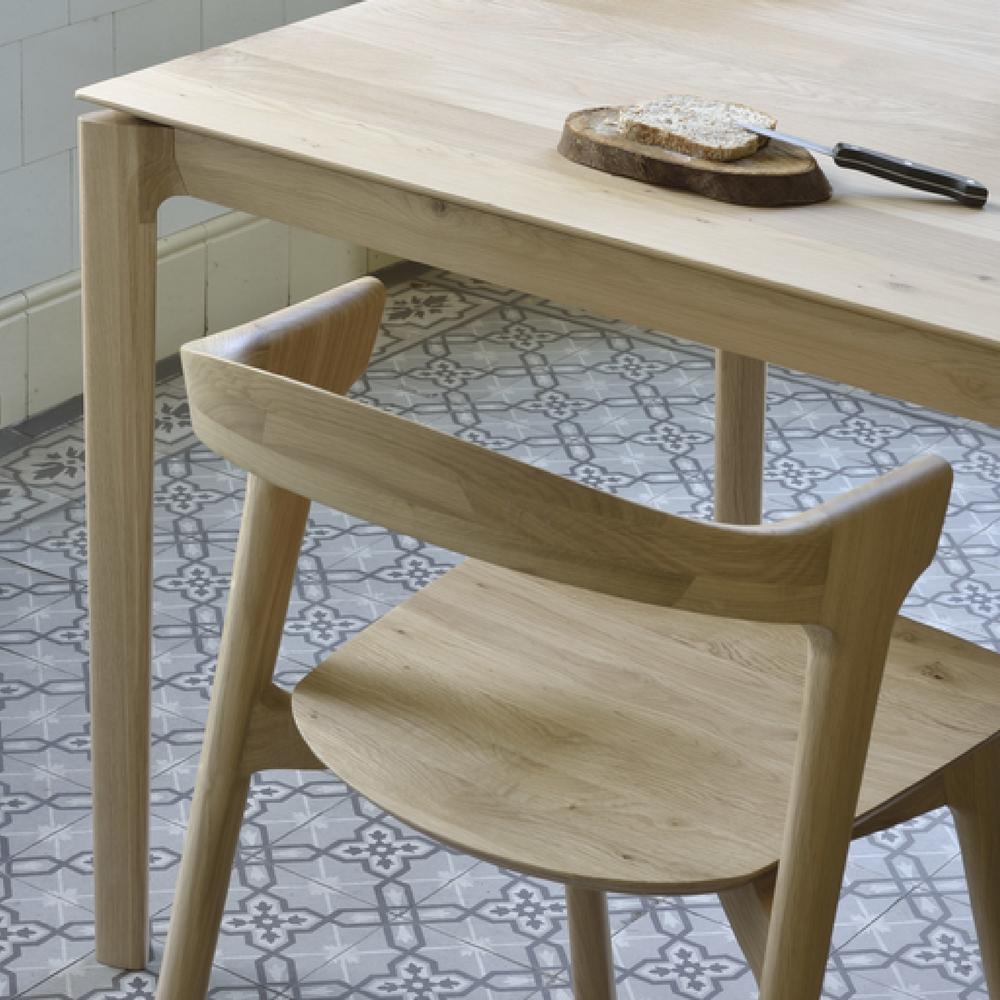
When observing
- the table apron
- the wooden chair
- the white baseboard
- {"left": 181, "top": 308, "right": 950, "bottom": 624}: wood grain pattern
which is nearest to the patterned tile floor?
the white baseboard

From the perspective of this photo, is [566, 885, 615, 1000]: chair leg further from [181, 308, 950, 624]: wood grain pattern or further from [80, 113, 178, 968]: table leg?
[181, 308, 950, 624]: wood grain pattern

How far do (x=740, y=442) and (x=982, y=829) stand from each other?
2.25 ft

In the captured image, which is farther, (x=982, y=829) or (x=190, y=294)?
(x=190, y=294)

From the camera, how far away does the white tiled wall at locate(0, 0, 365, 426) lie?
9.48ft

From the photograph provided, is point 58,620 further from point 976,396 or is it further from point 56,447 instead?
point 976,396

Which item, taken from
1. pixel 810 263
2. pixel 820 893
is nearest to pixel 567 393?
pixel 810 263

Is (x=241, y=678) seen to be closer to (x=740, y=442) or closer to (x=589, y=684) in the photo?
(x=589, y=684)

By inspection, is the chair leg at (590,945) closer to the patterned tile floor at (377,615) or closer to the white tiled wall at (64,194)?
the patterned tile floor at (377,615)

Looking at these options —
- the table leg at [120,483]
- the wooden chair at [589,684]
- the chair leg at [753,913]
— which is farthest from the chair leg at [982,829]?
the table leg at [120,483]

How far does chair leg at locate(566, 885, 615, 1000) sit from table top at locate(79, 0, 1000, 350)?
617mm

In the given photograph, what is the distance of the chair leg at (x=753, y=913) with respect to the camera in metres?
1.29

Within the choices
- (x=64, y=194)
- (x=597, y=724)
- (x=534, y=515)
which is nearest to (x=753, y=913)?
(x=597, y=724)

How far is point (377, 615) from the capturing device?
2553 mm

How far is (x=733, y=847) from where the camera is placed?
1.25 meters
